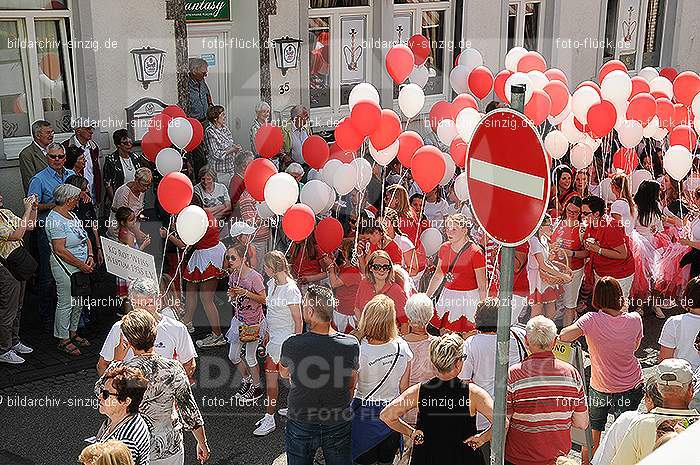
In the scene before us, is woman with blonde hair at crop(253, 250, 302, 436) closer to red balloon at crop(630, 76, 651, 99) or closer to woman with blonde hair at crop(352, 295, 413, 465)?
woman with blonde hair at crop(352, 295, 413, 465)

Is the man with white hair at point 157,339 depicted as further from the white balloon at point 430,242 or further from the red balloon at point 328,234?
the white balloon at point 430,242

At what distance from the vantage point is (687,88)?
9.26 m

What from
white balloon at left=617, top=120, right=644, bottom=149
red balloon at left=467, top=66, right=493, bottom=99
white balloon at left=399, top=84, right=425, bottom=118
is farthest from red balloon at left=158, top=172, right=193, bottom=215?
white balloon at left=617, top=120, right=644, bottom=149

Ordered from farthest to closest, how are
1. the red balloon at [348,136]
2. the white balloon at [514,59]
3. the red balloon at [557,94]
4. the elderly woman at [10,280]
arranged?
the white balloon at [514,59] → the red balloon at [557,94] → the red balloon at [348,136] → the elderly woman at [10,280]

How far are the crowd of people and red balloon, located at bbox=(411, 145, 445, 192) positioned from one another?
1.41ft

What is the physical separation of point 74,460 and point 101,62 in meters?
5.77

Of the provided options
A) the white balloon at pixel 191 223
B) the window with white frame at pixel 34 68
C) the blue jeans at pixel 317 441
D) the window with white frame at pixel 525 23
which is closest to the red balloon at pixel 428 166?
the white balloon at pixel 191 223

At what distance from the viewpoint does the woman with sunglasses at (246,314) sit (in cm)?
697

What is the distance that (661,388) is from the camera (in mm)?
4535

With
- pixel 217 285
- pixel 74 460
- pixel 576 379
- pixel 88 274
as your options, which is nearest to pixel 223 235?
pixel 217 285

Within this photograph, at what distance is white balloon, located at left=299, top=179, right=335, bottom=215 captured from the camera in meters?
7.23

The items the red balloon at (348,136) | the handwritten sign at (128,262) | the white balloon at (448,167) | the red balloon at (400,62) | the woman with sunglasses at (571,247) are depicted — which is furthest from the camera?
the red balloon at (400,62)

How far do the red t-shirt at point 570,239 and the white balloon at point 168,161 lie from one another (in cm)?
350

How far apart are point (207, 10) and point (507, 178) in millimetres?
9194
